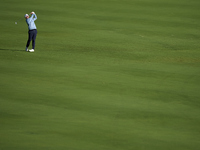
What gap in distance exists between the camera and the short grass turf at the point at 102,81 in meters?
9.38

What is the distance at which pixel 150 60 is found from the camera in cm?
1562

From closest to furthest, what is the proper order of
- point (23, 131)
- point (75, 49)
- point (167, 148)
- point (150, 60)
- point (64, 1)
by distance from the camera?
point (167, 148) < point (23, 131) < point (150, 60) < point (75, 49) < point (64, 1)

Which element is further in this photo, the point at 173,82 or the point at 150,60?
the point at 150,60

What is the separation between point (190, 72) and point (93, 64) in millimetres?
3574

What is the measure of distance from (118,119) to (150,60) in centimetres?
594

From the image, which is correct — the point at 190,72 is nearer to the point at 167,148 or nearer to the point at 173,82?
the point at 173,82

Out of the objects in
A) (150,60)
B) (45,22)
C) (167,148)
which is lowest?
(167,148)

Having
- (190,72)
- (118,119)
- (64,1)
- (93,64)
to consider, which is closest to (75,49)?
(93,64)

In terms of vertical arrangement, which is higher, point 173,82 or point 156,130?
point 173,82

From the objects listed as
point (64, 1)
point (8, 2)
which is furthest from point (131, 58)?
point (8, 2)

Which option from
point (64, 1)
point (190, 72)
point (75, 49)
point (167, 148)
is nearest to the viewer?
point (167, 148)

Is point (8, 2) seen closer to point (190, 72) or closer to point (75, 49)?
point (75, 49)

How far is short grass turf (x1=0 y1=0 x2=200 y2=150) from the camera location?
30.8 ft

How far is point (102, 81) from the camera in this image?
1287 centimetres
